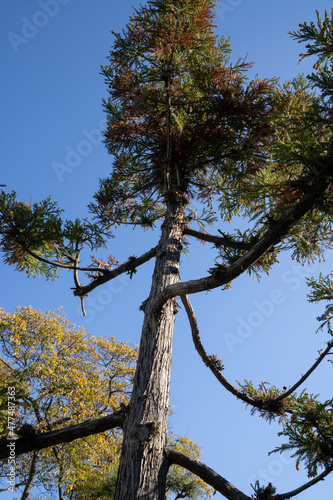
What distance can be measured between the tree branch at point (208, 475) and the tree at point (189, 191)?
0.01 meters

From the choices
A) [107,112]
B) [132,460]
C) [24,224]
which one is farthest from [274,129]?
[132,460]

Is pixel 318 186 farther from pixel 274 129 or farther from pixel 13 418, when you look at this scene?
pixel 13 418

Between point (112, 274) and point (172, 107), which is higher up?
point (172, 107)

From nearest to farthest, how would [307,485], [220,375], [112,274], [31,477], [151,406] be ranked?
1. [307,485]
2. [151,406]
3. [220,375]
4. [112,274]
5. [31,477]

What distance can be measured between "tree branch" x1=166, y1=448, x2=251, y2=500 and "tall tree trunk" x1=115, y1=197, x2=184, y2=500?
14cm

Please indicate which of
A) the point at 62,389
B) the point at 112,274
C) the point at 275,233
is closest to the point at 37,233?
the point at 112,274

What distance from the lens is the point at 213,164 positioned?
714 cm

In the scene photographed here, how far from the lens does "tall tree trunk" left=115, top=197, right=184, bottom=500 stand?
350 centimetres

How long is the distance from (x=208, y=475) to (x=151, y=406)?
861mm

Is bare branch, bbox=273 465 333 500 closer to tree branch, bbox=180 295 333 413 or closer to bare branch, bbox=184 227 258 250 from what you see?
tree branch, bbox=180 295 333 413

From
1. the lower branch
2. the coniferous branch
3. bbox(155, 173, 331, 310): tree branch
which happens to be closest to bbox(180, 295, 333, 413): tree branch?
the coniferous branch

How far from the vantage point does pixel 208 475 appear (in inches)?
145

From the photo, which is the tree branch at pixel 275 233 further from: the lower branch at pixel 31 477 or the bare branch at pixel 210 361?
the lower branch at pixel 31 477

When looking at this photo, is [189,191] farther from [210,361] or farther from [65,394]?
[65,394]
